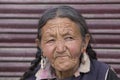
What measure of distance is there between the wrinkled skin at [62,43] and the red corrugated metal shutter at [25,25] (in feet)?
7.64

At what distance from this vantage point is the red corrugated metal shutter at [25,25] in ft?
15.0

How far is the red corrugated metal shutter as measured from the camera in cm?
458

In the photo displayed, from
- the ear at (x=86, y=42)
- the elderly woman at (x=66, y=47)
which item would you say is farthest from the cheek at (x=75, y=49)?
the ear at (x=86, y=42)

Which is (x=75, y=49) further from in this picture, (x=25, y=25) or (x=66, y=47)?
(x=25, y=25)

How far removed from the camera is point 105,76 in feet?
7.59

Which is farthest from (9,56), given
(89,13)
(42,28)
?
(42,28)

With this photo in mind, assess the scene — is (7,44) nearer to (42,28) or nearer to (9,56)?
(9,56)

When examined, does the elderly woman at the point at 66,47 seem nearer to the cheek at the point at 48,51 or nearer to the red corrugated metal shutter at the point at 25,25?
the cheek at the point at 48,51

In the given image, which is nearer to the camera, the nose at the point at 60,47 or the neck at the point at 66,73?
the nose at the point at 60,47

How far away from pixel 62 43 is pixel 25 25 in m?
2.53

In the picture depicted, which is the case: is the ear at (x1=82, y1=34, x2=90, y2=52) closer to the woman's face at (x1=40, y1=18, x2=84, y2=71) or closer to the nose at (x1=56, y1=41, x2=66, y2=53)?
the woman's face at (x1=40, y1=18, x2=84, y2=71)

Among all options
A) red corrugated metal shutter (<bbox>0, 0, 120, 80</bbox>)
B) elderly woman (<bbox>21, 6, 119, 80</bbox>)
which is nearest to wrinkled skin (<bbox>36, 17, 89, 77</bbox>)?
elderly woman (<bbox>21, 6, 119, 80</bbox>)

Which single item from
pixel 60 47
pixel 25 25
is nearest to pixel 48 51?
pixel 60 47

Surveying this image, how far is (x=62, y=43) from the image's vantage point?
2191mm
